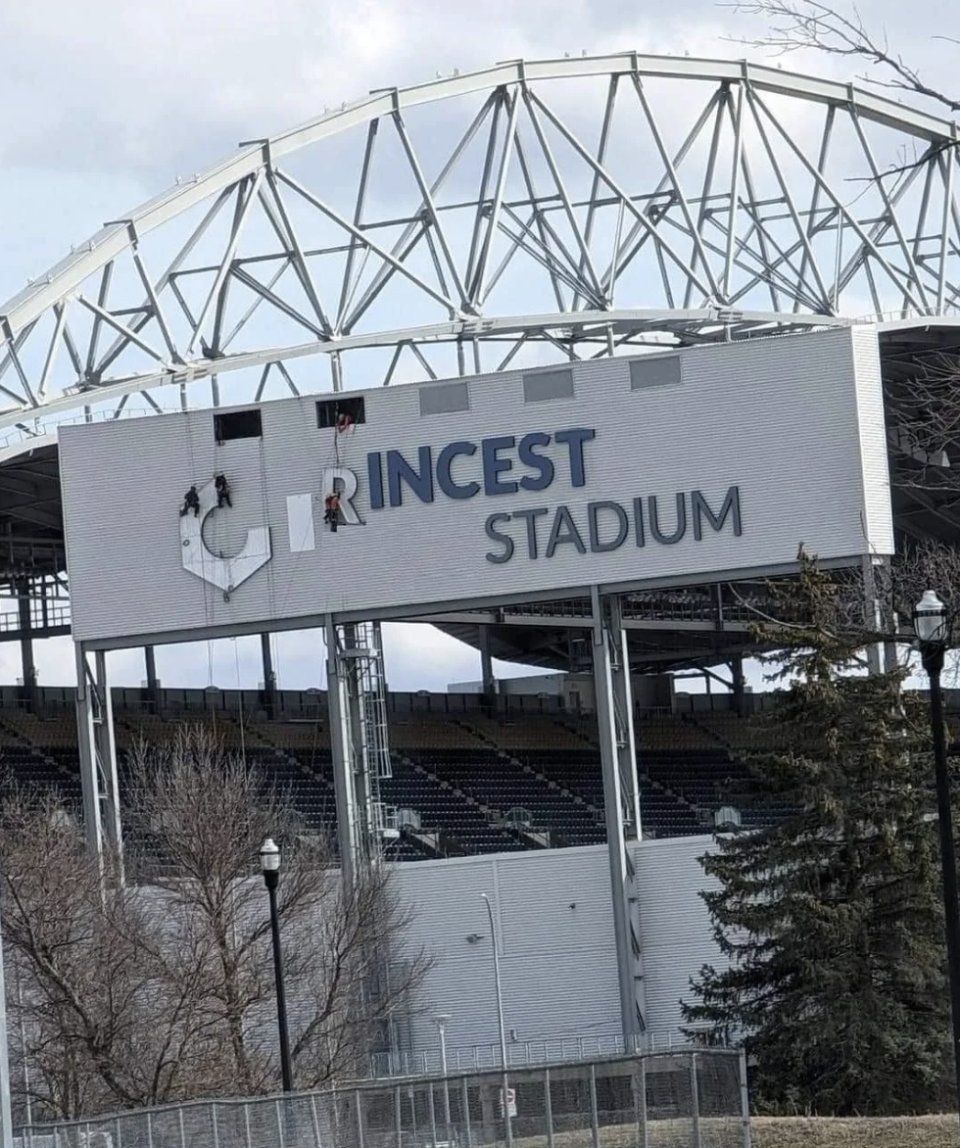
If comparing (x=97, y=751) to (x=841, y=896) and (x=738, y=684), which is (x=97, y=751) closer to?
(x=841, y=896)

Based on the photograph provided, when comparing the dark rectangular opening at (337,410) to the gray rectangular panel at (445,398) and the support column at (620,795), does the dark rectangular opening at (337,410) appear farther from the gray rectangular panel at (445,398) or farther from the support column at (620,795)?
the support column at (620,795)

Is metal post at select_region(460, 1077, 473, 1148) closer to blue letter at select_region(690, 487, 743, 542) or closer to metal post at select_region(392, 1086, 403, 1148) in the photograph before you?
metal post at select_region(392, 1086, 403, 1148)

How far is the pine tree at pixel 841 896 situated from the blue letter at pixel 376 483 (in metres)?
16.3

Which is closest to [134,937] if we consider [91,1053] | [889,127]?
[91,1053]

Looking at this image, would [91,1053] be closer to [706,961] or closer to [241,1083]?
[241,1083]

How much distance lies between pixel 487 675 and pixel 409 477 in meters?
33.6

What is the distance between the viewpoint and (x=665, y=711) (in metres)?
87.8

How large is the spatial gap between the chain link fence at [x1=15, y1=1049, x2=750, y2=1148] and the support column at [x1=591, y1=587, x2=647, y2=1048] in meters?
21.8

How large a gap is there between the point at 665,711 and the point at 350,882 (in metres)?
37.8

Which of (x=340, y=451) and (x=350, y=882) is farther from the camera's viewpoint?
(x=340, y=451)

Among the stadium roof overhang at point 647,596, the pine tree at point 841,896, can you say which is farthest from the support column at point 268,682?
the pine tree at point 841,896

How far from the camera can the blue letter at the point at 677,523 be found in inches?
2079

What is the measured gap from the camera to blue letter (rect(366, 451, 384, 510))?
5466 centimetres

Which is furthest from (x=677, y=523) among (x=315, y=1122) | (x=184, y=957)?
(x=315, y=1122)
